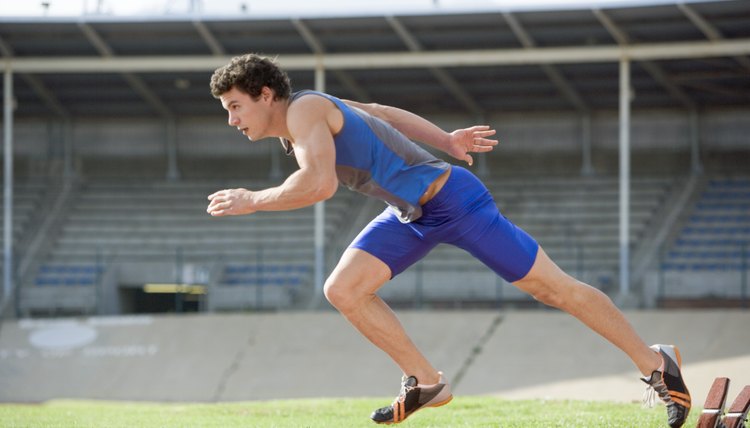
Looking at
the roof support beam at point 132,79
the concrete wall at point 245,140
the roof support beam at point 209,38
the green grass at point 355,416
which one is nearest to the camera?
the green grass at point 355,416

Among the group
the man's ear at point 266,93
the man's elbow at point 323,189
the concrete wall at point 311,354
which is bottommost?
the concrete wall at point 311,354

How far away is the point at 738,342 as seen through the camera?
16250mm

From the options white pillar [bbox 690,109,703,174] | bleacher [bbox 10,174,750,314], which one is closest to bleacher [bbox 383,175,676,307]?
bleacher [bbox 10,174,750,314]

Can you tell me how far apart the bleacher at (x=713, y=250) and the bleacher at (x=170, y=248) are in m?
6.78

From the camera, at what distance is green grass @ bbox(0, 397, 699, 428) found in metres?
7.17

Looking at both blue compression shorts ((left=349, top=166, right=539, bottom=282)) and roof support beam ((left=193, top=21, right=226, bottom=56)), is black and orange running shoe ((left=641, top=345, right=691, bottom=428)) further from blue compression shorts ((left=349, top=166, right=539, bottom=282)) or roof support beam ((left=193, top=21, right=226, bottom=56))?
roof support beam ((left=193, top=21, right=226, bottom=56))

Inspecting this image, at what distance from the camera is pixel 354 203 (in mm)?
24844

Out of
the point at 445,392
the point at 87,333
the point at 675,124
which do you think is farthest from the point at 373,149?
the point at 675,124

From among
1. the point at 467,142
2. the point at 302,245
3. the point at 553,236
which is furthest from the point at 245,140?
the point at 467,142

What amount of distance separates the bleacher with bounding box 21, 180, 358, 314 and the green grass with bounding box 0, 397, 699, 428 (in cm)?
1141

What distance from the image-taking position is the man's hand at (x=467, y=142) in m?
6.42

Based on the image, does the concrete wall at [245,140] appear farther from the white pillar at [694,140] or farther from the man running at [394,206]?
the man running at [394,206]

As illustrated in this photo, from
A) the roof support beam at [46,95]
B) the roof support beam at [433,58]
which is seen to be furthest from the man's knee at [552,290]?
the roof support beam at [46,95]

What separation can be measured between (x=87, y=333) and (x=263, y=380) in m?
3.63
